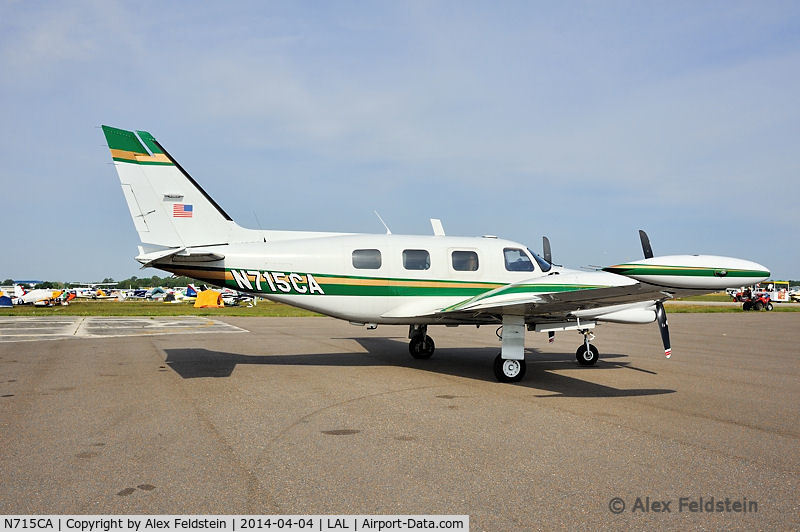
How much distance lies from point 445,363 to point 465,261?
108 inches

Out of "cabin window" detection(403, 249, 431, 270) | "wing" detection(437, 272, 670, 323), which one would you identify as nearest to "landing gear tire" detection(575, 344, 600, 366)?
"wing" detection(437, 272, 670, 323)

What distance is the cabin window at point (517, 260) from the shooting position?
12609mm

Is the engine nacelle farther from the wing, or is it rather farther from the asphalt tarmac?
the asphalt tarmac

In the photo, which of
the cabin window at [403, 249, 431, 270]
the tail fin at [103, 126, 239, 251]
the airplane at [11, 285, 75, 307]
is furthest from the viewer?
the airplane at [11, 285, 75, 307]

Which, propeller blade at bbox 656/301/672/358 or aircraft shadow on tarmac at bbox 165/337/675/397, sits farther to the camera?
propeller blade at bbox 656/301/672/358

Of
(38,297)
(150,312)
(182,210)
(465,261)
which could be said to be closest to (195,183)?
(182,210)

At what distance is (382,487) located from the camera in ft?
15.7

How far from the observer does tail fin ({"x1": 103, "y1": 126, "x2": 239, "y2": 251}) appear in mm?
11273

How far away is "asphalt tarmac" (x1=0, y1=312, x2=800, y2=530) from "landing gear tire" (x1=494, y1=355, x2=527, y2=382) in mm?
352

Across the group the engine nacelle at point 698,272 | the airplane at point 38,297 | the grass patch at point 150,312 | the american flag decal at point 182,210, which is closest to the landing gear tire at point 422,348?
the american flag decal at point 182,210

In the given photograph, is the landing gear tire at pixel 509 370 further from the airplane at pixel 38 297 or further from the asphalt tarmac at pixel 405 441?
the airplane at pixel 38 297

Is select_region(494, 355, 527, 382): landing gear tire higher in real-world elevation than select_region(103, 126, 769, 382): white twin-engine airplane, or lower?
lower
